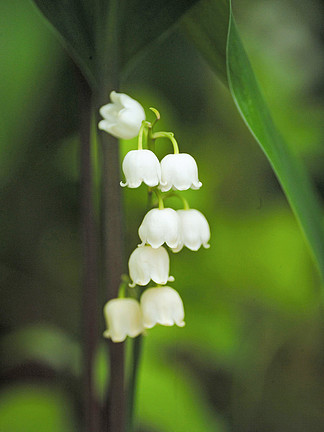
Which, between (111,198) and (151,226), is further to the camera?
(111,198)

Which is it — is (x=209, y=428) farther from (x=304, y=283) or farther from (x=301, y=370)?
(x=304, y=283)

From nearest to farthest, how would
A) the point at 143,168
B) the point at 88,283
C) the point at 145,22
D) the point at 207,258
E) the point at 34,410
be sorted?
1. the point at 143,168
2. the point at 145,22
3. the point at 88,283
4. the point at 34,410
5. the point at 207,258

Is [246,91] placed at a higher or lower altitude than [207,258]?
higher

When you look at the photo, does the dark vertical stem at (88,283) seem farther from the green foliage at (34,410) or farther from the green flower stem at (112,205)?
the green foliage at (34,410)

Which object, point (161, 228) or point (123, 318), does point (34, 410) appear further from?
point (161, 228)

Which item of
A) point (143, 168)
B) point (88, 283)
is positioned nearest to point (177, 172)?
point (143, 168)

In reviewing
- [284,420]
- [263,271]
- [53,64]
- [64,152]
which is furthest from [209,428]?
[53,64]

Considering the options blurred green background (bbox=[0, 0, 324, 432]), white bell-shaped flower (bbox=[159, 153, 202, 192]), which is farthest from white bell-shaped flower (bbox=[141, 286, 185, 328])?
blurred green background (bbox=[0, 0, 324, 432])
